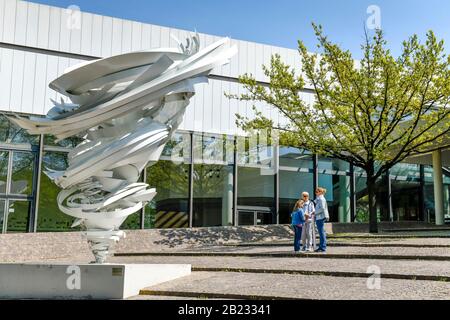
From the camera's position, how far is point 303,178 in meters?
25.9

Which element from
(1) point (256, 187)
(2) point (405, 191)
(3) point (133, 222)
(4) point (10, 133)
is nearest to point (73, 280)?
(4) point (10, 133)


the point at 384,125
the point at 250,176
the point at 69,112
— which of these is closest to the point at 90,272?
the point at 69,112

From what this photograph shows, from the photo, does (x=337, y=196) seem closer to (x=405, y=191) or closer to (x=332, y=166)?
(x=332, y=166)

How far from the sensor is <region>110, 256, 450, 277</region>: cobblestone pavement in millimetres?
9125

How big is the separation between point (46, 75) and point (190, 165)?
729 centimetres

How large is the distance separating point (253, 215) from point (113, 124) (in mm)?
15102

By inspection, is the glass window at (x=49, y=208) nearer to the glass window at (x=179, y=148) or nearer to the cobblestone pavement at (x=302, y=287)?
the glass window at (x=179, y=148)

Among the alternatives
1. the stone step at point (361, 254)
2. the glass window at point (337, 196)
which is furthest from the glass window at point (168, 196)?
the stone step at point (361, 254)

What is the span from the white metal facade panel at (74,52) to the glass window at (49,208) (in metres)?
2.09

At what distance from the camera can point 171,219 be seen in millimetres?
22766

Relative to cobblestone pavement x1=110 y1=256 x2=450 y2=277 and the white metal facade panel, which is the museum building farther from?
cobblestone pavement x1=110 y1=256 x2=450 y2=277

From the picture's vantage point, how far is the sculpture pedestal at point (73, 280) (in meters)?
8.09

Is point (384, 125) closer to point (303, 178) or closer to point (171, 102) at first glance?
point (303, 178)

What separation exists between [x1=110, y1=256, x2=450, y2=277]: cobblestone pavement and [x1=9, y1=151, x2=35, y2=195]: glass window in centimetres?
1025
